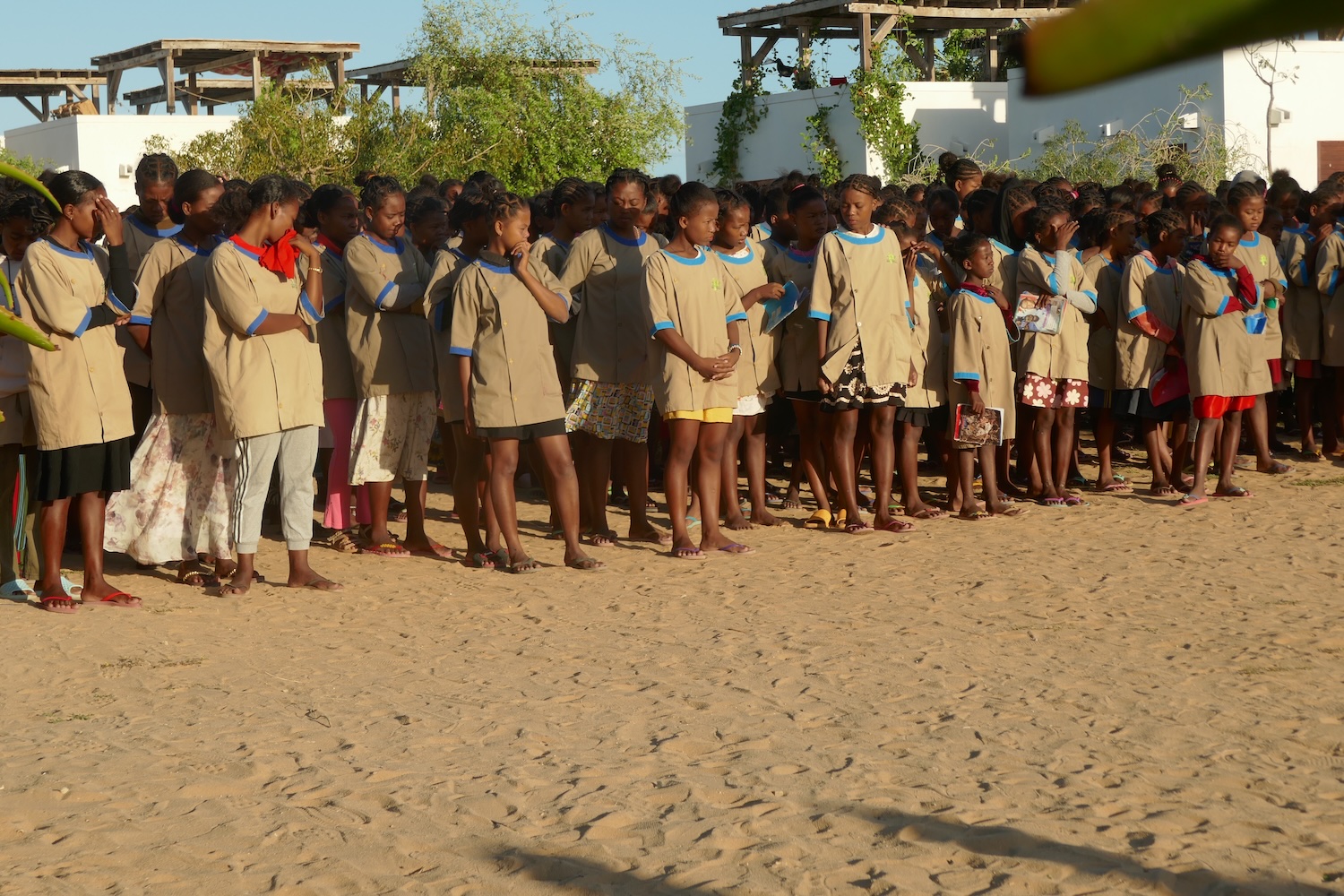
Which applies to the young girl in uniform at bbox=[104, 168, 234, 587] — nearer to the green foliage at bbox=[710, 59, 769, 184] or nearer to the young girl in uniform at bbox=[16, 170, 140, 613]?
the young girl in uniform at bbox=[16, 170, 140, 613]

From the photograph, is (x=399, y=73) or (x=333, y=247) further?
(x=399, y=73)

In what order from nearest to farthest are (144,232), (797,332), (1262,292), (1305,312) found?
(144,232) → (797,332) → (1262,292) → (1305,312)

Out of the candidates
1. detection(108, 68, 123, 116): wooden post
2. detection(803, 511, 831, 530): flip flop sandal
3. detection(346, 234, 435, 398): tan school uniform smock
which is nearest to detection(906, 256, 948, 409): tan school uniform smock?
detection(803, 511, 831, 530): flip flop sandal

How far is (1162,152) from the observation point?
1870cm

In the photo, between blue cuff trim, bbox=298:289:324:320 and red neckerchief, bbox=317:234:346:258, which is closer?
blue cuff trim, bbox=298:289:324:320

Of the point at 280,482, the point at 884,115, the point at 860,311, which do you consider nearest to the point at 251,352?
the point at 280,482

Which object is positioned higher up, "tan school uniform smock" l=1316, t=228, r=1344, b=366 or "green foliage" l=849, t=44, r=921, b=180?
"green foliage" l=849, t=44, r=921, b=180

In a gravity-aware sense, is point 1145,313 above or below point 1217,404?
above

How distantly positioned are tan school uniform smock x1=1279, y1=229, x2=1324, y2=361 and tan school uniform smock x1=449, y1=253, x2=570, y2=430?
5702 mm

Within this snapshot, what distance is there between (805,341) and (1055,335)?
5.00 feet

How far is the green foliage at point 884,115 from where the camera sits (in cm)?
2178

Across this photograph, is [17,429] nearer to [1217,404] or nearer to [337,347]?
[337,347]

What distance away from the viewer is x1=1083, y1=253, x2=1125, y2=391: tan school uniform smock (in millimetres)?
9086

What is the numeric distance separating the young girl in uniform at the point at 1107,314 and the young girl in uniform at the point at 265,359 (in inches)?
190
